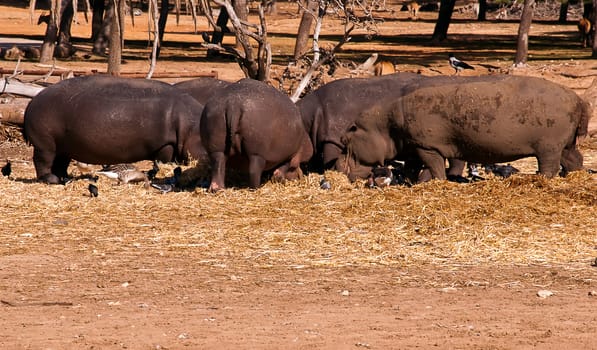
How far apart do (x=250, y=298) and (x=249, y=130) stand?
5108mm

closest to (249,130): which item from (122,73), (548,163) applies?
(548,163)

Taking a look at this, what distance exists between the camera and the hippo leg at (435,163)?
14.0 m

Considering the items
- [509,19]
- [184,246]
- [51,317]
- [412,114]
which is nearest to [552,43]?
[509,19]

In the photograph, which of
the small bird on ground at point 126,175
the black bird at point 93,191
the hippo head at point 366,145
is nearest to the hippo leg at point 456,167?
the hippo head at point 366,145

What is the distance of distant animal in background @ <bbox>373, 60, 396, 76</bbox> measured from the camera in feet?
77.5

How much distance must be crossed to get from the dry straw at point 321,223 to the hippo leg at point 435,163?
906mm

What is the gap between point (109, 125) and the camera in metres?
14.5

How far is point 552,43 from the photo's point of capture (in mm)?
42438

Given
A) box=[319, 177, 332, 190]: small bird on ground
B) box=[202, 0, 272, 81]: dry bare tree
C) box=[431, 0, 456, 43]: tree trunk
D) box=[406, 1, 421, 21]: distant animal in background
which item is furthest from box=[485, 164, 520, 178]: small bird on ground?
box=[406, 1, 421, 21]: distant animal in background

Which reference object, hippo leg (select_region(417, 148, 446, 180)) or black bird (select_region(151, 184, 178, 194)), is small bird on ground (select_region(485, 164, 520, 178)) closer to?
hippo leg (select_region(417, 148, 446, 180))

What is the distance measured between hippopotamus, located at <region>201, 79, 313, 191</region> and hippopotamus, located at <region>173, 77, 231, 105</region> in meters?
2.29

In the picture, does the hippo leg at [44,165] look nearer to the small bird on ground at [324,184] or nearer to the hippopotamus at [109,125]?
the hippopotamus at [109,125]

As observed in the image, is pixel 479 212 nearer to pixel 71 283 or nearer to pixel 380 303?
pixel 380 303

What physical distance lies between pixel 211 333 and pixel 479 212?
186 inches
